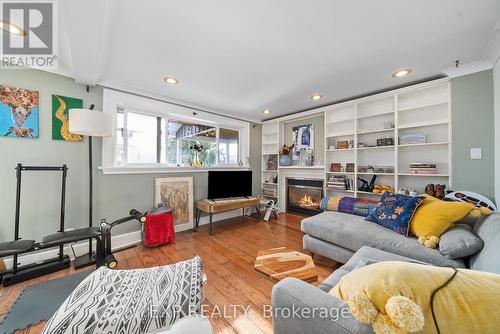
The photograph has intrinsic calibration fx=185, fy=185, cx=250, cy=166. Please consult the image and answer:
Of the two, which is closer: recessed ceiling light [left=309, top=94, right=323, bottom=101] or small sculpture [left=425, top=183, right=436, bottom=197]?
small sculpture [left=425, top=183, right=436, bottom=197]

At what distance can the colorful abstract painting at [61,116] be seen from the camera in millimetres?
2229

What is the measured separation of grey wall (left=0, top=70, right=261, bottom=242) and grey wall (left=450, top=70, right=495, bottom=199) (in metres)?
4.53

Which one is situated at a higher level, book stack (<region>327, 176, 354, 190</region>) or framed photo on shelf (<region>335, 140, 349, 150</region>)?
framed photo on shelf (<region>335, 140, 349, 150</region>)

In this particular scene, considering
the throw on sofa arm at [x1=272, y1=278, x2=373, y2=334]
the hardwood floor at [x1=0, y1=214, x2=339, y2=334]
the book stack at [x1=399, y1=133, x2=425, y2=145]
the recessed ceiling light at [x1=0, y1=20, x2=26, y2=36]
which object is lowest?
the hardwood floor at [x1=0, y1=214, x2=339, y2=334]

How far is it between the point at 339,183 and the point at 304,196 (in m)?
→ 0.96

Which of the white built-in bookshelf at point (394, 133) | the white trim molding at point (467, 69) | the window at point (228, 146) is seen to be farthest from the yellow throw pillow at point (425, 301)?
the window at point (228, 146)

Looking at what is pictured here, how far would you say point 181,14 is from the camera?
1438 millimetres

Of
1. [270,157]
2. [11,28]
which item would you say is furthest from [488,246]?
[11,28]

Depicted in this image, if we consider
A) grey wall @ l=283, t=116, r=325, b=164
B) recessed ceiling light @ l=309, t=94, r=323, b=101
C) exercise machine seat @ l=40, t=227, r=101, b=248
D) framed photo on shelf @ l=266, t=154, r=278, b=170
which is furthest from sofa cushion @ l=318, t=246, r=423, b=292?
framed photo on shelf @ l=266, t=154, r=278, b=170

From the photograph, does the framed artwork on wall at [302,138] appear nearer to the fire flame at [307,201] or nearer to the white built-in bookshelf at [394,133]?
the white built-in bookshelf at [394,133]

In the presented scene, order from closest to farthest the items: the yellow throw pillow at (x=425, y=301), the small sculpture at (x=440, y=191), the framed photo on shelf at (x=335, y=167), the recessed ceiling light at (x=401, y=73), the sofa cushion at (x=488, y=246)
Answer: the yellow throw pillow at (x=425, y=301), the sofa cushion at (x=488, y=246), the recessed ceiling light at (x=401, y=73), the small sculpture at (x=440, y=191), the framed photo on shelf at (x=335, y=167)

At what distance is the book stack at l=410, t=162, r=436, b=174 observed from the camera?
8.30 ft

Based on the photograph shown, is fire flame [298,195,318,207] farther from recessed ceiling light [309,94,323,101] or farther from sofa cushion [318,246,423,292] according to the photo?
sofa cushion [318,246,423,292]

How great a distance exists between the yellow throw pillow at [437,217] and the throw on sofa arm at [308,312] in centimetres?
147
